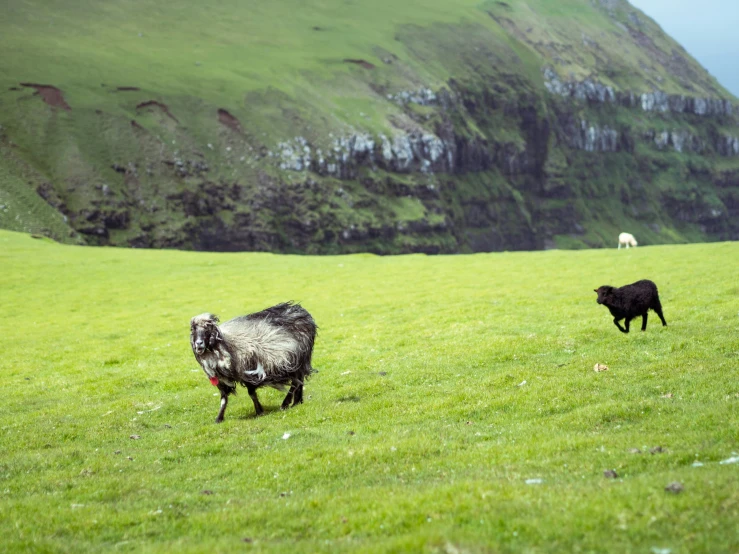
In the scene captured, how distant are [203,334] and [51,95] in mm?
194313

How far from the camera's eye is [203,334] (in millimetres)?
16609

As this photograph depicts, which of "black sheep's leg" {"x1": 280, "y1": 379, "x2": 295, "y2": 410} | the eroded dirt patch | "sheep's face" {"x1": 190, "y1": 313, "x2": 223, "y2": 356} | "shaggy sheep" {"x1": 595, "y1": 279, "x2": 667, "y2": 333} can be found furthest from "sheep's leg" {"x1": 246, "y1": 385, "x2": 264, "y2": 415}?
the eroded dirt patch

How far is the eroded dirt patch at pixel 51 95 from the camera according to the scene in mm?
184625

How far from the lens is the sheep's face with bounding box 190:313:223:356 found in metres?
16.6

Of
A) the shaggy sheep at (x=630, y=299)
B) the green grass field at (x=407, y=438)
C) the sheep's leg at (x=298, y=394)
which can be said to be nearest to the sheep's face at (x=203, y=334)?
the green grass field at (x=407, y=438)

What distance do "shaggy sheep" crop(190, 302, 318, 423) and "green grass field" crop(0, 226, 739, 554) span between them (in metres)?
0.84

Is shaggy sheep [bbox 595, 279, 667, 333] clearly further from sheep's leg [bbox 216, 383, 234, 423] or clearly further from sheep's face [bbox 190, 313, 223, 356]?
sheep's face [bbox 190, 313, 223, 356]

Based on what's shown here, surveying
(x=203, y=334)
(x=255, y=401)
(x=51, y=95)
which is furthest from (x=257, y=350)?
(x=51, y=95)

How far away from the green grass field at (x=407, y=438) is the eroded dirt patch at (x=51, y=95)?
6775 inches

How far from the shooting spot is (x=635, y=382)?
16531 millimetres

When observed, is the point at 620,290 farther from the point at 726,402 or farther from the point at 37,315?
the point at 37,315

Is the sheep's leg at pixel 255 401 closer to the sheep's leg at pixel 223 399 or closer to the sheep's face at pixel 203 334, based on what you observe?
the sheep's leg at pixel 223 399

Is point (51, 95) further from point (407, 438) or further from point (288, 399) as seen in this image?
point (407, 438)

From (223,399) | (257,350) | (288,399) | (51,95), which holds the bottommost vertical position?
(288,399)
